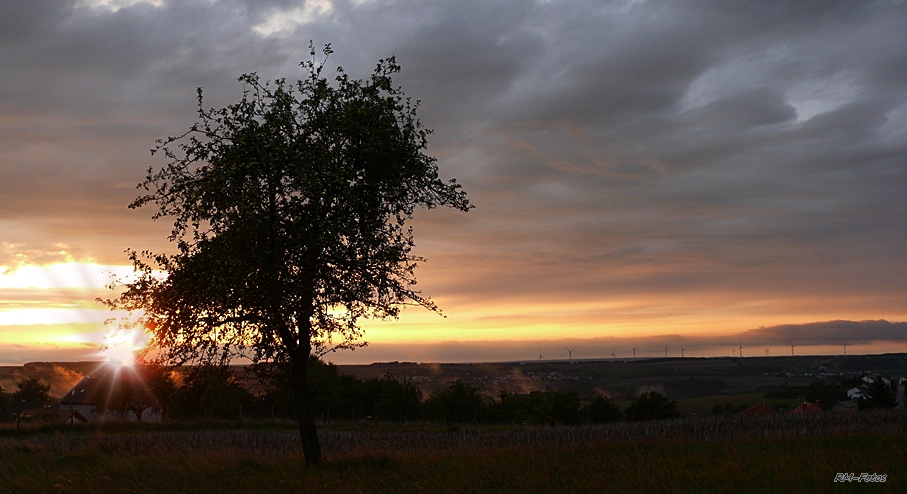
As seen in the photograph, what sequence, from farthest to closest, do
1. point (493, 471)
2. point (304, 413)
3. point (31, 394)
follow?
1. point (31, 394)
2. point (304, 413)
3. point (493, 471)

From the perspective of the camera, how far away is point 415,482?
22.7 meters

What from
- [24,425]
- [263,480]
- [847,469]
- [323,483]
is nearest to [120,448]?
[263,480]

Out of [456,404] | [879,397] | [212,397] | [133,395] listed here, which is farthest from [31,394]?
[879,397]

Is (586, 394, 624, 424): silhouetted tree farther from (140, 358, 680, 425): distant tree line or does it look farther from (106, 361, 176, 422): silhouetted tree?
(106, 361, 176, 422): silhouetted tree

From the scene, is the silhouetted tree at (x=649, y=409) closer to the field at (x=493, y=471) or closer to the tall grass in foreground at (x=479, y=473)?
the field at (x=493, y=471)

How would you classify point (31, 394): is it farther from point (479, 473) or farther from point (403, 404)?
point (479, 473)

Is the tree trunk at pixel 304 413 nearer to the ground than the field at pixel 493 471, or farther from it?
farther from it

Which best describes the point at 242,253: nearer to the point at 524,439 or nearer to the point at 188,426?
the point at 524,439

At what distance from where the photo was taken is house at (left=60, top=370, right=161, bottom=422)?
104 m

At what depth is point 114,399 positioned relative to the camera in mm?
108312

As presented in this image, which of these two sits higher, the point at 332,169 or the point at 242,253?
the point at 332,169

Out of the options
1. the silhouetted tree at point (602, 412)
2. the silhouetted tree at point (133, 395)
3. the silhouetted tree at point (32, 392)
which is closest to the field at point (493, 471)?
the silhouetted tree at point (133, 395)

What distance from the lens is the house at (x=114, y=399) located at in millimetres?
103750

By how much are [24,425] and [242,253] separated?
53540mm
